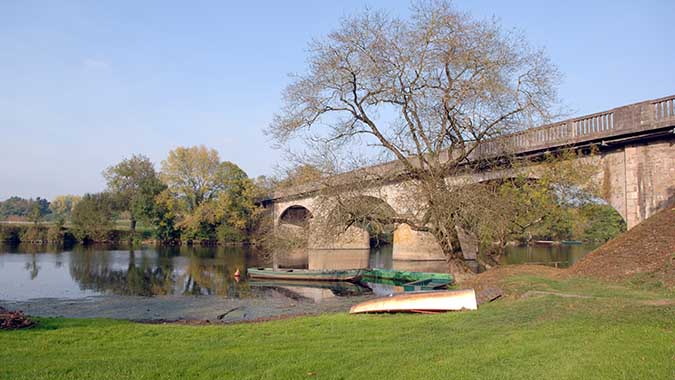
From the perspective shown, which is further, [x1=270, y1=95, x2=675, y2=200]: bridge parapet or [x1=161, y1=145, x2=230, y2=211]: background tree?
[x1=161, y1=145, x2=230, y2=211]: background tree

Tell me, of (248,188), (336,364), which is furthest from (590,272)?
(248,188)

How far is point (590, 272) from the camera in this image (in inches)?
594

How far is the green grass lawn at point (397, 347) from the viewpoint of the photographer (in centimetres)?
668

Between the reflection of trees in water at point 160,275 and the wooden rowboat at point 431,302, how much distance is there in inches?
529

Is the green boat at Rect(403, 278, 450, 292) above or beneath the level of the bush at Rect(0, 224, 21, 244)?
beneath

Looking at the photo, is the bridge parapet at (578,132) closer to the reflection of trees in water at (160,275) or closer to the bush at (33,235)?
the reflection of trees in water at (160,275)

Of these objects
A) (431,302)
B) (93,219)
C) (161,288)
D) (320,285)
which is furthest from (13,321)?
(93,219)

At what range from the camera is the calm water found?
25.8 m

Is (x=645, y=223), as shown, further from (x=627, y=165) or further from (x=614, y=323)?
(x=614, y=323)

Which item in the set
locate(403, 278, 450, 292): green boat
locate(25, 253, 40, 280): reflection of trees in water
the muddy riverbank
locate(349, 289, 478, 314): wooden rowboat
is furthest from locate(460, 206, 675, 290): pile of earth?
locate(25, 253, 40, 280): reflection of trees in water

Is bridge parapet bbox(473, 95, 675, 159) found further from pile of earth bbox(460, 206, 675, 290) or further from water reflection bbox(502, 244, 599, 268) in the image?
water reflection bbox(502, 244, 599, 268)

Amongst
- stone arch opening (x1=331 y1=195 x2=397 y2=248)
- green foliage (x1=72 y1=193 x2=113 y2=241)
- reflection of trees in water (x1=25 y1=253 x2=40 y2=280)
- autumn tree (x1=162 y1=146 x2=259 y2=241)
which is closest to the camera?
stone arch opening (x1=331 y1=195 x2=397 y2=248)

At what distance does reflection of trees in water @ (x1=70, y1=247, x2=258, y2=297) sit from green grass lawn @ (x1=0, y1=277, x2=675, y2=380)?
47.5 feet

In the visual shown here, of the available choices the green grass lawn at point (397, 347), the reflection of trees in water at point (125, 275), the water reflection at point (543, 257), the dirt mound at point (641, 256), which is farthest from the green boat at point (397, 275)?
the green grass lawn at point (397, 347)
